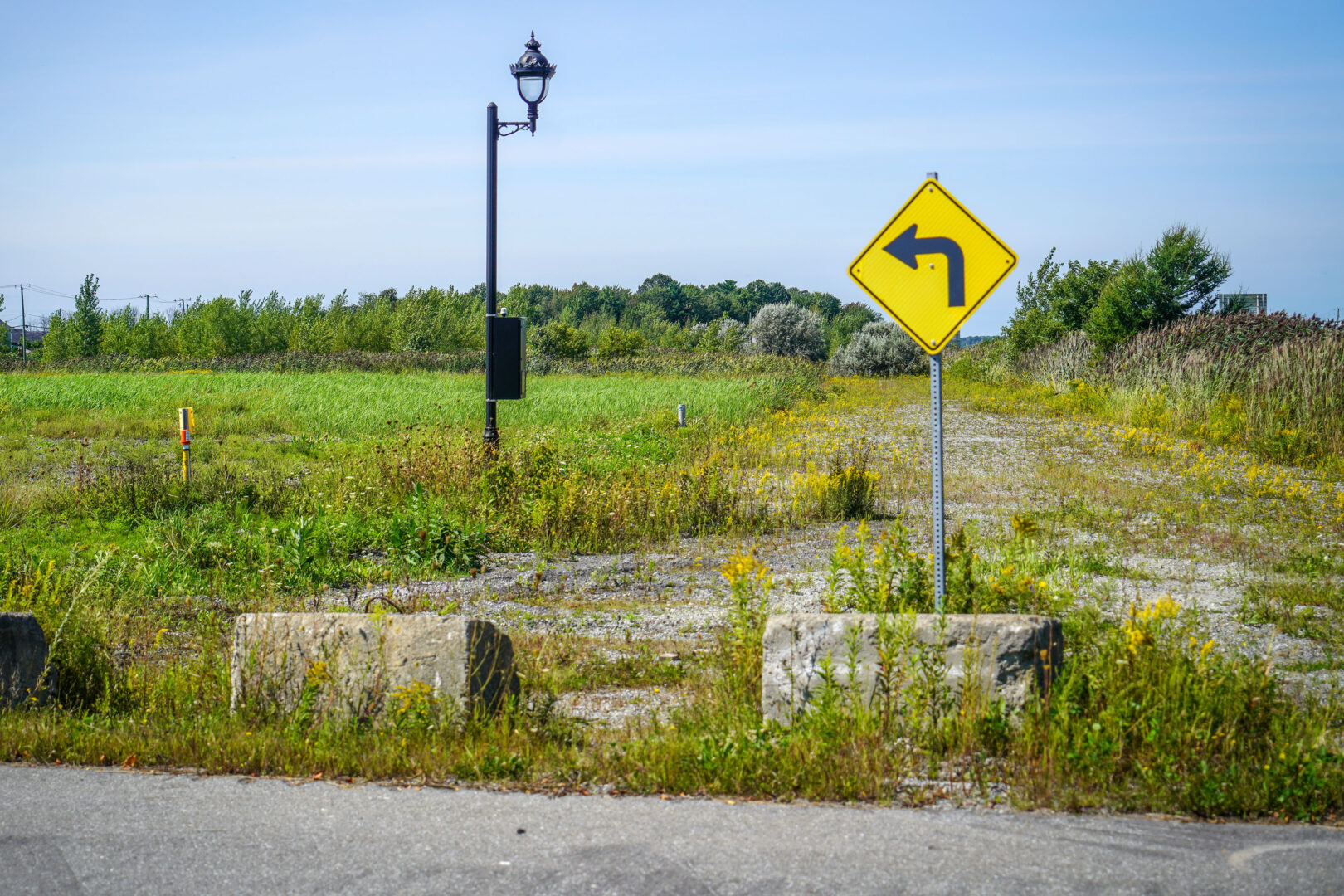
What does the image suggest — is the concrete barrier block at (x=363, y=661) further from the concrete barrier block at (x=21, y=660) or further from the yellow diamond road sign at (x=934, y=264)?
the yellow diamond road sign at (x=934, y=264)

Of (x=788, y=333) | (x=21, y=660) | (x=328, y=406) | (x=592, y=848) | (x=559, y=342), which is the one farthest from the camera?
(x=559, y=342)

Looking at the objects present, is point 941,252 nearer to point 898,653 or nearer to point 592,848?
point 898,653

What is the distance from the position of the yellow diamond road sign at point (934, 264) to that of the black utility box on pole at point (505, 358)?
710cm

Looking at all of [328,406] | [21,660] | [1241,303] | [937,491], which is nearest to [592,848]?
[937,491]

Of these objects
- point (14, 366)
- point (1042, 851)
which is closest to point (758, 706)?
point (1042, 851)

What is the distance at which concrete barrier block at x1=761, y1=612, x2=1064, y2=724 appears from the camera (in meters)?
4.20

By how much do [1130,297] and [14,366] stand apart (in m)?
59.2

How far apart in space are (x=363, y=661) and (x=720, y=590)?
3963mm

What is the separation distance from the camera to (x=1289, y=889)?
2.99m

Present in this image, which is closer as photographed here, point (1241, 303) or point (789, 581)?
point (789, 581)

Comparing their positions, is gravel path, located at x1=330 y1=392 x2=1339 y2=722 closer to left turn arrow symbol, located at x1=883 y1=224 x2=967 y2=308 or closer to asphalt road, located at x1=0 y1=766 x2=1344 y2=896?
asphalt road, located at x1=0 y1=766 x2=1344 y2=896

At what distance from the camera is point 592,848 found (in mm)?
3332

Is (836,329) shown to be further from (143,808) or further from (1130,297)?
(143,808)

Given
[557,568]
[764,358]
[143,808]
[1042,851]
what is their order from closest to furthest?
[1042,851] < [143,808] < [557,568] < [764,358]
